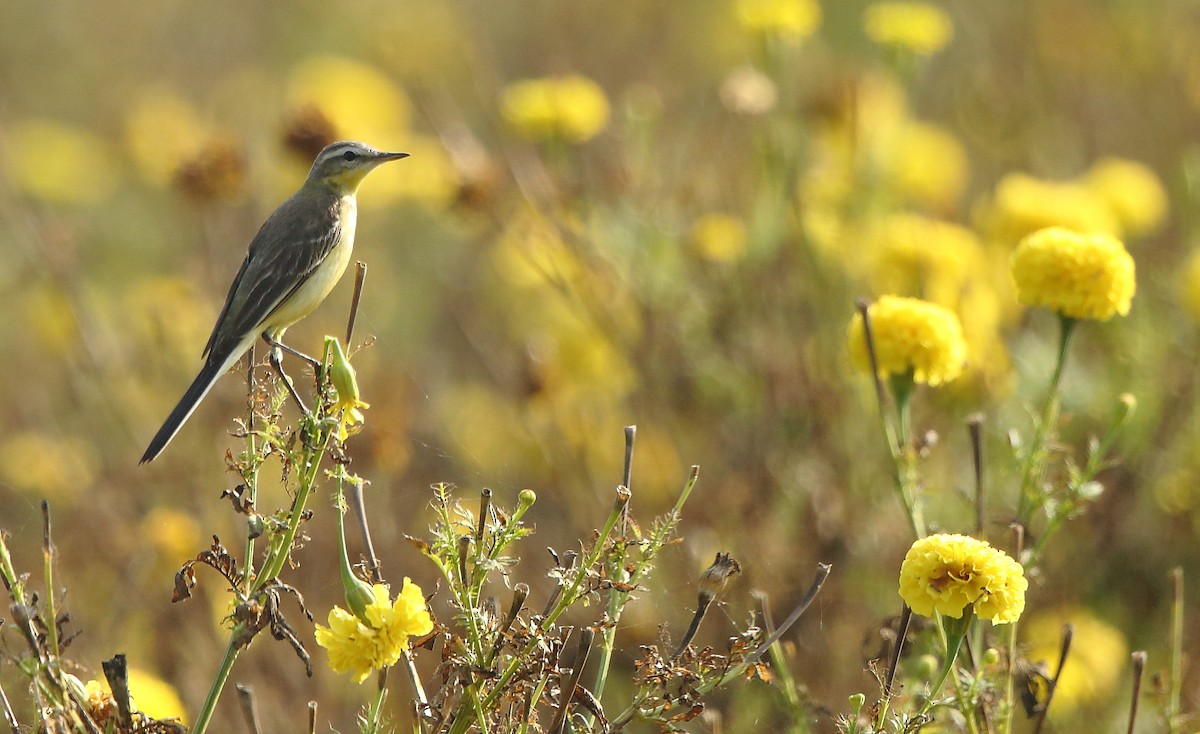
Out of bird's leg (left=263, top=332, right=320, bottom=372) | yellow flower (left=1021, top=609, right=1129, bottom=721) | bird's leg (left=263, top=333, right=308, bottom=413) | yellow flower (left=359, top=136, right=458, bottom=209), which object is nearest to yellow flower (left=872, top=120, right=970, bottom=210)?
yellow flower (left=359, top=136, right=458, bottom=209)

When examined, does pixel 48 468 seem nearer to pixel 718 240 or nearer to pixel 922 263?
pixel 718 240

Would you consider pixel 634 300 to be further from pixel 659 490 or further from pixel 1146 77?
pixel 1146 77

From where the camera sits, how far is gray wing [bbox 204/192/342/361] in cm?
289

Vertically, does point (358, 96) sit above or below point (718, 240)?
above

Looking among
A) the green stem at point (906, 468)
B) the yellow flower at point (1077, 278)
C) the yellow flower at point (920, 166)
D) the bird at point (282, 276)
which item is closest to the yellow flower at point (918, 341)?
the green stem at point (906, 468)

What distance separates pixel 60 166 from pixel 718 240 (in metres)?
5.36

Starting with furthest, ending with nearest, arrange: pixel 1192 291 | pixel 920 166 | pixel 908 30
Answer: pixel 920 166 < pixel 908 30 < pixel 1192 291

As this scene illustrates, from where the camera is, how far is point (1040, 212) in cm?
434

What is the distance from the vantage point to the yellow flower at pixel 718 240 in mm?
4879

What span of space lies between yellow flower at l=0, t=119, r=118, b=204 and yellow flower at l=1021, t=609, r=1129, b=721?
6653mm

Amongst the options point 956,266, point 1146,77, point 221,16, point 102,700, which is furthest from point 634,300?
point 221,16

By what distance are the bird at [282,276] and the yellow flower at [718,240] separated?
6.21ft

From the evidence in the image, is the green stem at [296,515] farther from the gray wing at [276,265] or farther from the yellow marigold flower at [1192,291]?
the yellow marigold flower at [1192,291]

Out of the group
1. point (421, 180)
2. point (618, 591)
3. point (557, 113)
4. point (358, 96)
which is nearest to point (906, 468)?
point (618, 591)
